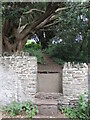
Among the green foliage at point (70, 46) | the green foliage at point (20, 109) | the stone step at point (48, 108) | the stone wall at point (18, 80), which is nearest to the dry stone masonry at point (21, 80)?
the stone wall at point (18, 80)

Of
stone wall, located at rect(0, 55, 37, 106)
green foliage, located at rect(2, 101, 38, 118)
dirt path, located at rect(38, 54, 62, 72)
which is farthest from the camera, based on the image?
dirt path, located at rect(38, 54, 62, 72)

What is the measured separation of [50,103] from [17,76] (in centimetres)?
103

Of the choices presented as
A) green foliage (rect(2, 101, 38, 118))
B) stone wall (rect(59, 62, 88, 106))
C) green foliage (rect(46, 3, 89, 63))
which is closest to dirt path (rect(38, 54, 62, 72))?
green foliage (rect(46, 3, 89, 63))

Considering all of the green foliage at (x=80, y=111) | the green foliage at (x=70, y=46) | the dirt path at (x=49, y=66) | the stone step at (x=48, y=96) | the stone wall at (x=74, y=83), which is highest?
the green foliage at (x=70, y=46)

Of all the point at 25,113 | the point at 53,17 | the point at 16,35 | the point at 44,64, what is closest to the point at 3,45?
the point at 16,35

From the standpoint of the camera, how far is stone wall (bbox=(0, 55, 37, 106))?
412 centimetres

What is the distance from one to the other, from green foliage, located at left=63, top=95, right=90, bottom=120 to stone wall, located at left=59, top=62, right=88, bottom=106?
16cm

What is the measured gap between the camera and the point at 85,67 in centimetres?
404

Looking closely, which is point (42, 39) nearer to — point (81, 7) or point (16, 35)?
point (16, 35)

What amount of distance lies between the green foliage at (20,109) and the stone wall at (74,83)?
0.71m

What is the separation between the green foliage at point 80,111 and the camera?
3579 mm

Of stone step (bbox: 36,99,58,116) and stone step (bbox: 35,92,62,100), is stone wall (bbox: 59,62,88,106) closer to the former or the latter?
stone step (bbox: 35,92,62,100)

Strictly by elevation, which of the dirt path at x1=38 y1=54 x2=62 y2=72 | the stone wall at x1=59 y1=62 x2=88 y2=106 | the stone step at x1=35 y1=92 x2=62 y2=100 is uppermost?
the dirt path at x1=38 y1=54 x2=62 y2=72

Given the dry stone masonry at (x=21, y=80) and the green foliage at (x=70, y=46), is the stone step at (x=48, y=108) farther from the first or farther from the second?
the green foliage at (x=70, y=46)
